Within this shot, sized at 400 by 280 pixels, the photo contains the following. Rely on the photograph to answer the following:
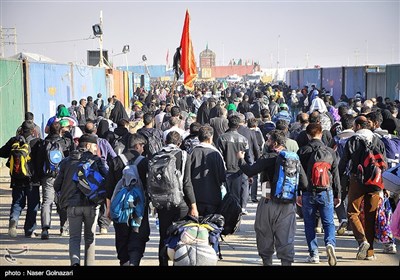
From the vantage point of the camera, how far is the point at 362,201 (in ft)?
30.7

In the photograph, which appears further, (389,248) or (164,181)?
(389,248)

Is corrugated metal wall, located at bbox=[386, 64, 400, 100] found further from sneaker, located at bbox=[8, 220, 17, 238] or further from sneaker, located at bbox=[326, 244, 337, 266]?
A: sneaker, located at bbox=[8, 220, 17, 238]

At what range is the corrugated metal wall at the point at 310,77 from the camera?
4323cm

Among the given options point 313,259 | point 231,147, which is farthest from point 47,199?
point 313,259

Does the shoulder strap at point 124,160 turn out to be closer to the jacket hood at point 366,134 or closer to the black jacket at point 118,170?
the black jacket at point 118,170

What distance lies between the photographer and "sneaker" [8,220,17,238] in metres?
10.7

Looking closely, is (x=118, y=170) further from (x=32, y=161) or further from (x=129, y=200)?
(x=32, y=161)

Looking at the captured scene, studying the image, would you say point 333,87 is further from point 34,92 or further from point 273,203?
point 273,203

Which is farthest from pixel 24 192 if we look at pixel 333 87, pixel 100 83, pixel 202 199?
pixel 333 87

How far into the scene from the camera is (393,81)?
25.5 meters

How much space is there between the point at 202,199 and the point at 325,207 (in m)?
1.64

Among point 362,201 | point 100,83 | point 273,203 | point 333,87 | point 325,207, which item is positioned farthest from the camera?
point 333,87

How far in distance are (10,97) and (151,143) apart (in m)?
9.52

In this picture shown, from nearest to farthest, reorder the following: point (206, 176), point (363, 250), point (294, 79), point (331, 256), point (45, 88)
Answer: point (206, 176) → point (331, 256) → point (363, 250) → point (45, 88) → point (294, 79)
